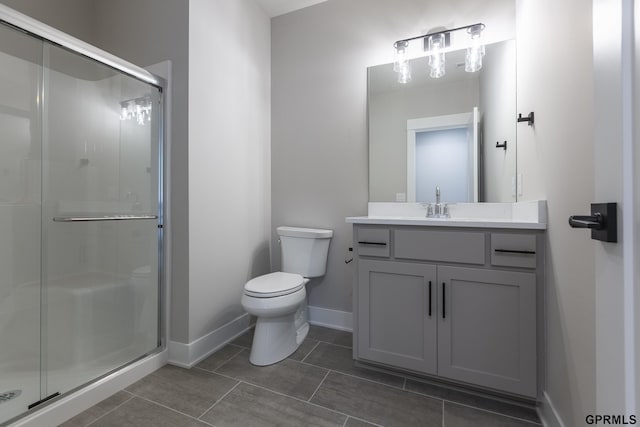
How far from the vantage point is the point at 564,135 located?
1057mm

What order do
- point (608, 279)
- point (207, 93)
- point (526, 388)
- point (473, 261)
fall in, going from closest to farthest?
point (608, 279)
point (526, 388)
point (473, 261)
point (207, 93)

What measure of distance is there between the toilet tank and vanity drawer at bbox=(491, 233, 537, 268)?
115 centimetres

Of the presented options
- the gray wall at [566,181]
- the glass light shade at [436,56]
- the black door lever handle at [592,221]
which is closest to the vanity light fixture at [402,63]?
the glass light shade at [436,56]

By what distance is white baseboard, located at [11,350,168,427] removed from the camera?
1182 millimetres

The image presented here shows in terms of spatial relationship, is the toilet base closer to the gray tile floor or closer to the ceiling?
the gray tile floor

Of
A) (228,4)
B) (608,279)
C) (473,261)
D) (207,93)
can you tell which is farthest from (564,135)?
(228,4)

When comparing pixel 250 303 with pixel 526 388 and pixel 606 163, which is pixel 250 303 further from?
pixel 606 163

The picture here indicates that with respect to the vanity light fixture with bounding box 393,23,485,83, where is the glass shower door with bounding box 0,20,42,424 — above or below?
below

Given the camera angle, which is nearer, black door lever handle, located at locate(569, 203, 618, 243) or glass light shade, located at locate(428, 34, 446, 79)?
black door lever handle, located at locate(569, 203, 618, 243)

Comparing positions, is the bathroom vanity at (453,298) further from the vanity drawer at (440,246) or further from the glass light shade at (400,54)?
the glass light shade at (400,54)

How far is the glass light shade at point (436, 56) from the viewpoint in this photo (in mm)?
1882

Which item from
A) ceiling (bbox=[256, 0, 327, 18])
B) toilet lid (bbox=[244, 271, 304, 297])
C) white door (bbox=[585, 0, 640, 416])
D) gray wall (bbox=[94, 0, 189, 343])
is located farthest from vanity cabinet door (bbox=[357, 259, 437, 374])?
ceiling (bbox=[256, 0, 327, 18])

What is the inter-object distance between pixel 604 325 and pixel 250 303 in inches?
60.8

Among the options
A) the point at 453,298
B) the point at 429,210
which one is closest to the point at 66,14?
the point at 429,210
